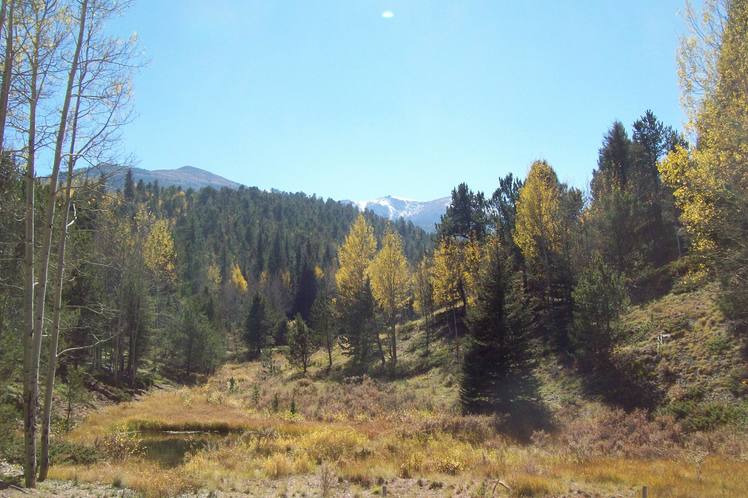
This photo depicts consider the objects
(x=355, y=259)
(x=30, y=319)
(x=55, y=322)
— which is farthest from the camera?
(x=355, y=259)

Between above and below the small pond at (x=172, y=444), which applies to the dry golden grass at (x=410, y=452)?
above

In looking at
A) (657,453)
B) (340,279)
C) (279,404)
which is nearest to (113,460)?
(279,404)

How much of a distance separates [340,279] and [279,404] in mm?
12494

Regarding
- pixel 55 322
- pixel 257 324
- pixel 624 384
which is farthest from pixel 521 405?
pixel 257 324

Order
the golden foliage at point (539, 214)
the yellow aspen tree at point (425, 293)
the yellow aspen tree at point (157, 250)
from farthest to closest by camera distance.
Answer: the yellow aspen tree at point (157, 250), the yellow aspen tree at point (425, 293), the golden foliage at point (539, 214)

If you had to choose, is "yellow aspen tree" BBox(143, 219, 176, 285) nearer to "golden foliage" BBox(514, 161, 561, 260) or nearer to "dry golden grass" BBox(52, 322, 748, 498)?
"dry golden grass" BBox(52, 322, 748, 498)

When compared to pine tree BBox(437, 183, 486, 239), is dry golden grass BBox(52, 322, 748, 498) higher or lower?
lower

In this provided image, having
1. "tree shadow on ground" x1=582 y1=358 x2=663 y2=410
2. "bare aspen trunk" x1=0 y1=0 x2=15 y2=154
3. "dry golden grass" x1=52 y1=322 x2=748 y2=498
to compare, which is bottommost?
"dry golden grass" x1=52 y1=322 x2=748 y2=498

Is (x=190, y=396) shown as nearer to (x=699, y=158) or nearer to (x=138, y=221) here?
(x=138, y=221)

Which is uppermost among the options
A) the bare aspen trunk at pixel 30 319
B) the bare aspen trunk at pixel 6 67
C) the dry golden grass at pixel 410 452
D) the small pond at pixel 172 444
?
the bare aspen trunk at pixel 6 67

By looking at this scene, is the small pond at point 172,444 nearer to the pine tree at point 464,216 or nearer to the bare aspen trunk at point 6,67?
the bare aspen trunk at point 6,67

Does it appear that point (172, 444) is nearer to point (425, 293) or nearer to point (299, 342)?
point (299, 342)

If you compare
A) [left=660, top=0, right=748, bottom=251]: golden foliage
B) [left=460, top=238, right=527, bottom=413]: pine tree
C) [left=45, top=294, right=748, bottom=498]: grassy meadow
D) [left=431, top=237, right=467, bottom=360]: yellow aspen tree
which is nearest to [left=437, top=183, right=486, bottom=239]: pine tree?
[left=431, top=237, right=467, bottom=360]: yellow aspen tree

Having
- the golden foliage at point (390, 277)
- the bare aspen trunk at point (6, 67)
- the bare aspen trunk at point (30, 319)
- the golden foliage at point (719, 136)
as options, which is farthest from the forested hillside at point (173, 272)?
the golden foliage at point (390, 277)
